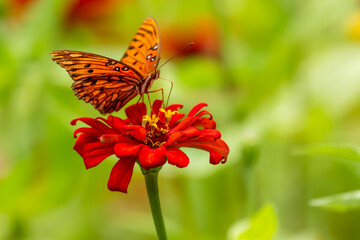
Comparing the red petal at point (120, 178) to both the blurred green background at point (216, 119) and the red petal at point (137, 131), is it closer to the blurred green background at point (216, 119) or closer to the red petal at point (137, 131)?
the red petal at point (137, 131)

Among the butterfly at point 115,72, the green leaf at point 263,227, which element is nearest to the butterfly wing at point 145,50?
the butterfly at point 115,72

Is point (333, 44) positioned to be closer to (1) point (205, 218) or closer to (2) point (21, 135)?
(1) point (205, 218)

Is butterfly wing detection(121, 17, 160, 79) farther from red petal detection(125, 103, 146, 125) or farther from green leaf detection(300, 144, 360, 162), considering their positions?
green leaf detection(300, 144, 360, 162)

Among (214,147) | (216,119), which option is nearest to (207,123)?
(214,147)

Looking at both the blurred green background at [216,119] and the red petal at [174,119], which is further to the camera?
the blurred green background at [216,119]

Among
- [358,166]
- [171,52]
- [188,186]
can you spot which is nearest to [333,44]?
[171,52]

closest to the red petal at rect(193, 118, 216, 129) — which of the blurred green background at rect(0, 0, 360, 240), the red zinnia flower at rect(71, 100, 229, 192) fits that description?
the red zinnia flower at rect(71, 100, 229, 192)

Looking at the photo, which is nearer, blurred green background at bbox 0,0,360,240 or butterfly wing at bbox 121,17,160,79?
butterfly wing at bbox 121,17,160,79

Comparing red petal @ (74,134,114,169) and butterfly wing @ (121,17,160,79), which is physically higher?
butterfly wing @ (121,17,160,79)
